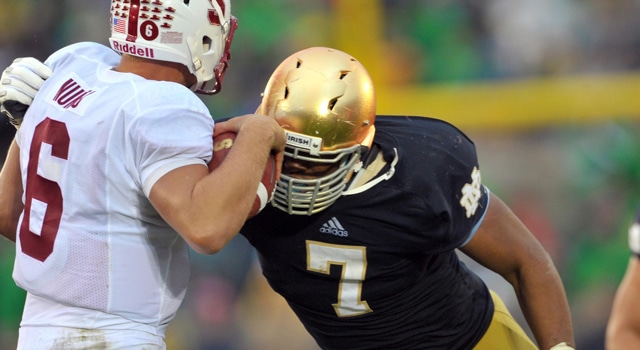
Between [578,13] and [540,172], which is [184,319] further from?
[578,13]

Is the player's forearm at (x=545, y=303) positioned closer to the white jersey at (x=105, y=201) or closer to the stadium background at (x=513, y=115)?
the white jersey at (x=105, y=201)

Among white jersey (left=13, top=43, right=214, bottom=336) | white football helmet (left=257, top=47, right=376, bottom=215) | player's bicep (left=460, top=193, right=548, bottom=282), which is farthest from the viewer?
player's bicep (left=460, top=193, right=548, bottom=282)

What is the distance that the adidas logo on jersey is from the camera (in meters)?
2.46

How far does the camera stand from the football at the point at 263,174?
2.09 meters

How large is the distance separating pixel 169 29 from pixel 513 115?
3015 millimetres

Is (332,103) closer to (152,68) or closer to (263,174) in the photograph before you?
→ (263,174)

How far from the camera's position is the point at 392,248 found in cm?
248

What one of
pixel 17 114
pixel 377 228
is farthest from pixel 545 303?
pixel 17 114

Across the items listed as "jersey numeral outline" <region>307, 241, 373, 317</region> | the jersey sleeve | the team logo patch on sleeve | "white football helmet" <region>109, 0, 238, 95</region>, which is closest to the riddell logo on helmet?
"white football helmet" <region>109, 0, 238, 95</region>

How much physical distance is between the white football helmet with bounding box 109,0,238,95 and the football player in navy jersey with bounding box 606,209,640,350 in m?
1.09

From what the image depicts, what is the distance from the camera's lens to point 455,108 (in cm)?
496

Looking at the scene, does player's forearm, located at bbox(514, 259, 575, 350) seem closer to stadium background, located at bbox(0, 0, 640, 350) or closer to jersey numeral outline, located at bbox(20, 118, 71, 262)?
jersey numeral outline, located at bbox(20, 118, 71, 262)

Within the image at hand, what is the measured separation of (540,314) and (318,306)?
62 centimetres

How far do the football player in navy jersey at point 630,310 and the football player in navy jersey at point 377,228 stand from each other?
27.5 inches
